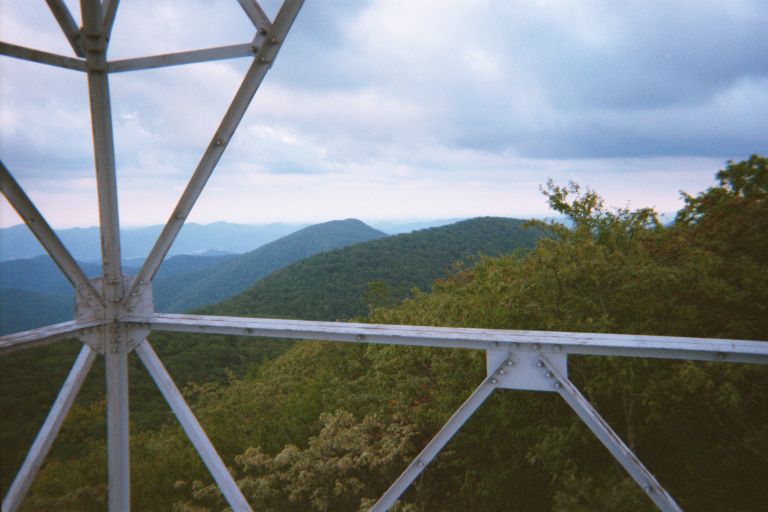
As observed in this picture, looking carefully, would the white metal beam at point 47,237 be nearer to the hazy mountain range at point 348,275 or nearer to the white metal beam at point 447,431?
the white metal beam at point 447,431

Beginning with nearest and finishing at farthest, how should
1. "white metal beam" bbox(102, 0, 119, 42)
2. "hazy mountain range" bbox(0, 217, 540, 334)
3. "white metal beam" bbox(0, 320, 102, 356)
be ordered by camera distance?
1. "white metal beam" bbox(0, 320, 102, 356)
2. "white metal beam" bbox(102, 0, 119, 42)
3. "hazy mountain range" bbox(0, 217, 540, 334)

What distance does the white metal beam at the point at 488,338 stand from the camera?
4.69 ft

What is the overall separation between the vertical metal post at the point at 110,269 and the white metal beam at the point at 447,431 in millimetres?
1238

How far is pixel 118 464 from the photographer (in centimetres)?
221

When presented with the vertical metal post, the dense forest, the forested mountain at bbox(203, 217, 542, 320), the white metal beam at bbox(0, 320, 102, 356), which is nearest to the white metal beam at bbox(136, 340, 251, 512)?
the vertical metal post

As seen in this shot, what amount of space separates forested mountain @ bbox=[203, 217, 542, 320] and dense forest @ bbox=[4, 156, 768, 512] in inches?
1024

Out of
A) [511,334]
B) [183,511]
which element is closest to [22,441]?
[511,334]

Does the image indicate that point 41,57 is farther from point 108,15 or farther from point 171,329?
point 171,329

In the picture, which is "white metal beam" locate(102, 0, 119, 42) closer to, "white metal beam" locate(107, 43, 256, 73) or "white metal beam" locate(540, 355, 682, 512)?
"white metal beam" locate(107, 43, 256, 73)

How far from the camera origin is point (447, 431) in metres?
1.78

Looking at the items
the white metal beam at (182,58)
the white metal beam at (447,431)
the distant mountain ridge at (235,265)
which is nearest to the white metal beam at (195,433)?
the white metal beam at (447,431)

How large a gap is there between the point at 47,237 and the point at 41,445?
0.83 metres

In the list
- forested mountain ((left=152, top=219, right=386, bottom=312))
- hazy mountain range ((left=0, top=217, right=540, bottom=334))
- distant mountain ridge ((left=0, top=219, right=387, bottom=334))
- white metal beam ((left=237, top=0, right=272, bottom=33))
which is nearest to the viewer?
white metal beam ((left=237, top=0, right=272, bottom=33))

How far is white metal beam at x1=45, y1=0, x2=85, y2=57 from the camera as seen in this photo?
1909 mm
